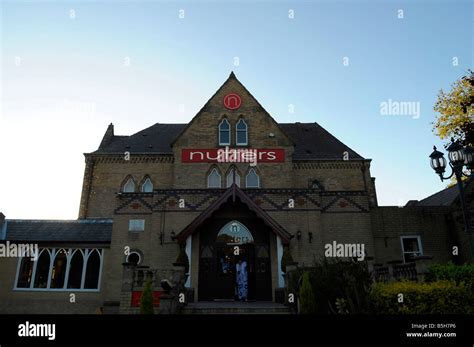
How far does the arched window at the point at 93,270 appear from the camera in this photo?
18.8 m

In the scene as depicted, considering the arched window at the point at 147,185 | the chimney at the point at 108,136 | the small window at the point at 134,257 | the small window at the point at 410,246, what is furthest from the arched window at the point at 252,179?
the chimney at the point at 108,136

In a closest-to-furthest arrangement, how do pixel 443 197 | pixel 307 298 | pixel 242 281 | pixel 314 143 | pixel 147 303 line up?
1. pixel 307 298
2. pixel 147 303
3. pixel 242 281
4. pixel 443 197
5. pixel 314 143

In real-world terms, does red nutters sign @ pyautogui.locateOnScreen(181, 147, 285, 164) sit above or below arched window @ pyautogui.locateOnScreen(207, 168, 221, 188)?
above

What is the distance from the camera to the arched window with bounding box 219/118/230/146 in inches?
912

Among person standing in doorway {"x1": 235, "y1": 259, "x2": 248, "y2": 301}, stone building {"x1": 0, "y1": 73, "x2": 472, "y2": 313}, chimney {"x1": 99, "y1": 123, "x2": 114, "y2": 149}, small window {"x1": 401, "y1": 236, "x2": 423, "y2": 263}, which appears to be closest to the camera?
person standing in doorway {"x1": 235, "y1": 259, "x2": 248, "y2": 301}

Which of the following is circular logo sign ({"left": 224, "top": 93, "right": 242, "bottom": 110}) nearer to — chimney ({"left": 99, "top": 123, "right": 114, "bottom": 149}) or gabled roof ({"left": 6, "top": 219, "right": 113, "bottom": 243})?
gabled roof ({"left": 6, "top": 219, "right": 113, "bottom": 243})

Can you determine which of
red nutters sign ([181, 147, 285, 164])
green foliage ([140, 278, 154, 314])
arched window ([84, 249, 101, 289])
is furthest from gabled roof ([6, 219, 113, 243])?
green foliage ([140, 278, 154, 314])

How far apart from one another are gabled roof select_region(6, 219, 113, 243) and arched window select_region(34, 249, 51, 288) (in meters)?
0.89

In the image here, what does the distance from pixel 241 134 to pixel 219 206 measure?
7.33 meters

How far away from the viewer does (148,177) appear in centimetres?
2592

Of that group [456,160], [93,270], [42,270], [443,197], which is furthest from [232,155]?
[443,197]

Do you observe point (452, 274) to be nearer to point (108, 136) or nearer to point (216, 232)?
point (216, 232)

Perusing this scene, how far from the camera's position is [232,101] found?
24125mm

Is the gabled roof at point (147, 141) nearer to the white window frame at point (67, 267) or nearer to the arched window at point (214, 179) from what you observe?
the arched window at point (214, 179)
